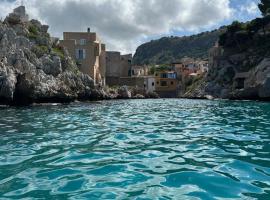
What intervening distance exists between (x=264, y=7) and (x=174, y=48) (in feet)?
374

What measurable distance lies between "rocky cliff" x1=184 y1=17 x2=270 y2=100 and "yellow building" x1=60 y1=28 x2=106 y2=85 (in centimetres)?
2109

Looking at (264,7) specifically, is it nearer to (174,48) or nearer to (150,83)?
(150,83)

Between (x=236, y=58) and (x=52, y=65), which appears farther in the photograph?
(x=236, y=58)

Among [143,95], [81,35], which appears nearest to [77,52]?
[81,35]

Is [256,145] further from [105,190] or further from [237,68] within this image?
[237,68]

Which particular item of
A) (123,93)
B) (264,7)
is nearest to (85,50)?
(123,93)

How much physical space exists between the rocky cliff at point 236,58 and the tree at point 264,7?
2949 mm

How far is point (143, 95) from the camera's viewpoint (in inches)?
2990

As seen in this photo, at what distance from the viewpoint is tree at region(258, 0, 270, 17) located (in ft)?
224

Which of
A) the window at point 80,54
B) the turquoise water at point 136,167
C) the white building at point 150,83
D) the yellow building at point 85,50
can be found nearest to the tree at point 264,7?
the white building at point 150,83

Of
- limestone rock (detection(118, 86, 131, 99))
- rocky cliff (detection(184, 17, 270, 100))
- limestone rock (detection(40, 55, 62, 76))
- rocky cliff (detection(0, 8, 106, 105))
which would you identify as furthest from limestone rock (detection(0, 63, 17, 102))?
rocky cliff (detection(184, 17, 270, 100))

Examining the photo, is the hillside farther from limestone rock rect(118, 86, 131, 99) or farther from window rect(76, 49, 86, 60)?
window rect(76, 49, 86, 60)

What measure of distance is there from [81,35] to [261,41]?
3334cm

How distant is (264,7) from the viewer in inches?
2719
